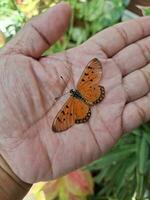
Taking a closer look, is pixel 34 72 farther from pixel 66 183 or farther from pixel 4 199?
pixel 66 183

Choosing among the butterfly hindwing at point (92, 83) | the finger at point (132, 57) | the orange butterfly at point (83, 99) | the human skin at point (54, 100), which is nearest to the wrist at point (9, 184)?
the human skin at point (54, 100)

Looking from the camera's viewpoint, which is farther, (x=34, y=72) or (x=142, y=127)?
(x=142, y=127)

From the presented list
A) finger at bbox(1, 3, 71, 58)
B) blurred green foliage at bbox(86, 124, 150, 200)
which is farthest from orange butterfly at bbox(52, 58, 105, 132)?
blurred green foliage at bbox(86, 124, 150, 200)

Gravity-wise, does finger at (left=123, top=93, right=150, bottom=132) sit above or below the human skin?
below

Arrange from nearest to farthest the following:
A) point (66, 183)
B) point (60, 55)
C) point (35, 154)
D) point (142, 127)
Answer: point (35, 154) → point (60, 55) → point (142, 127) → point (66, 183)

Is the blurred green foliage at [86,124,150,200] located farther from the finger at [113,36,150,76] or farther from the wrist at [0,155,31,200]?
the wrist at [0,155,31,200]

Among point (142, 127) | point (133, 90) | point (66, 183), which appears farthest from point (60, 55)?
point (66, 183)

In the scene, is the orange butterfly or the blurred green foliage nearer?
the orange butterfly
